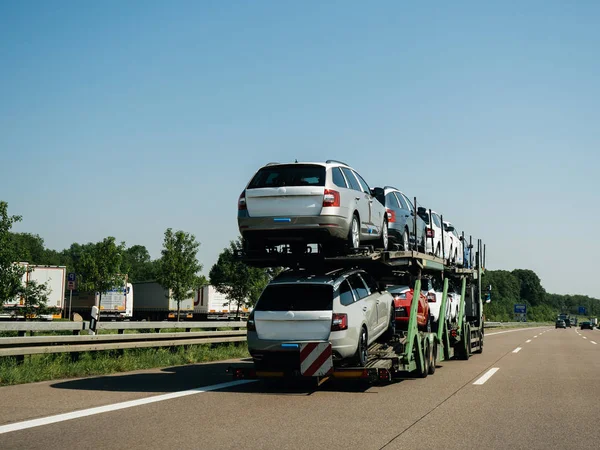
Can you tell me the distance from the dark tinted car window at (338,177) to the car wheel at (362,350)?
245 cm

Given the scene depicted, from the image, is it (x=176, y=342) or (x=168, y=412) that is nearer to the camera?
(x=168, y=412)

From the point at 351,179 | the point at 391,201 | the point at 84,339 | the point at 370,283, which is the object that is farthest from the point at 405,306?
the point at 84,339

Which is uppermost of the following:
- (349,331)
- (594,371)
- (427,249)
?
(427,249)

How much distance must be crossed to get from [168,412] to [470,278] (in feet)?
49.1

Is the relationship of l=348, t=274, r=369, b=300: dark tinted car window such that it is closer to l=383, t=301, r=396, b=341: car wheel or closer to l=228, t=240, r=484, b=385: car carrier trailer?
l=228, t=240, r=484, b=385: car carrier trailer

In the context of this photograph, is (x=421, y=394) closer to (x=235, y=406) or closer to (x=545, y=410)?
(x=545, y=410)

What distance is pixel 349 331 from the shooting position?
10.9 meters

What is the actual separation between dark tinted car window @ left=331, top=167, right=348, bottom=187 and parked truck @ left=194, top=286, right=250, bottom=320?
48.8 metres

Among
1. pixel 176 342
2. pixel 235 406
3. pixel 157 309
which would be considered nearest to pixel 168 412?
pixel 235 406

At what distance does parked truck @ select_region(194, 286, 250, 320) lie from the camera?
60.4m

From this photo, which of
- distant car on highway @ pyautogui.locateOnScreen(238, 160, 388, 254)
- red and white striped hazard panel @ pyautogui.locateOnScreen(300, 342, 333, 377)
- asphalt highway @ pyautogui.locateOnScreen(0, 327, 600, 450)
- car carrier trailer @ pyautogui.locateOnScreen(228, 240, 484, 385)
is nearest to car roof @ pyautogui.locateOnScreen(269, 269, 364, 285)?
car carrier trailer @ pyautogui.locateOnScreen(228, 240, 484, 385)

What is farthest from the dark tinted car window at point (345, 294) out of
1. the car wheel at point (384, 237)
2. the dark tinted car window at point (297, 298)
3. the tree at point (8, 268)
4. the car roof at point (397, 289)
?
the tree at point (8, 268)

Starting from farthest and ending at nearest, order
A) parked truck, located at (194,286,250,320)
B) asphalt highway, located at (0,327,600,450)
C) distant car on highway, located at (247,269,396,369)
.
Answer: parked truck, located at (194,286,250,320) → distant car on highway, located at (247,269,396,369) → asphalt highway, located at (0,327,600,450)

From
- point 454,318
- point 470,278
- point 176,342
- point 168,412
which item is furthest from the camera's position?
point 470,278
